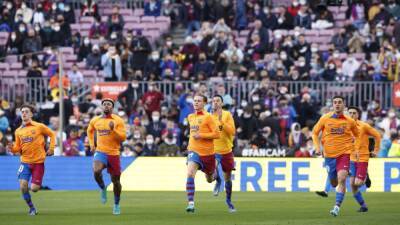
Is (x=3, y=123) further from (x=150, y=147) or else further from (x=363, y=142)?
(x=363, y=142)

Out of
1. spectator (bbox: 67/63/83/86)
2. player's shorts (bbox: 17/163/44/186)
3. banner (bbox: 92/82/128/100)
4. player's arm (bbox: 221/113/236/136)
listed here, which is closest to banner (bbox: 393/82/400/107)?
banner (bbox: 92/82/128/100)

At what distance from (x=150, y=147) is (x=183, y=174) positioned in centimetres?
326

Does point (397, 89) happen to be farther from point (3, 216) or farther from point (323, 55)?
point (3, 216)

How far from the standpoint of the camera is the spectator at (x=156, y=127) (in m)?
37.5

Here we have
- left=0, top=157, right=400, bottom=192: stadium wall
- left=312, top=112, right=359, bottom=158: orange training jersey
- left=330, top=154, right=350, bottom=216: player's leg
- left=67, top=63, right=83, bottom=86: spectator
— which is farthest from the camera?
left=67, top=63, right=83, bottom=86: spectator

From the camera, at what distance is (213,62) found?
40.2 meters

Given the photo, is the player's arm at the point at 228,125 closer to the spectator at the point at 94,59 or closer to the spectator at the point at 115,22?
the spectator at the point at 94,59

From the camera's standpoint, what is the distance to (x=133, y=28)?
4322 centimetres

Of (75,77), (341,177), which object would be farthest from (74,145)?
(341,177)

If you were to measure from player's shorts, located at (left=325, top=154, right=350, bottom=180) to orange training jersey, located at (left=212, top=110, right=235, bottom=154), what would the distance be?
2.72m

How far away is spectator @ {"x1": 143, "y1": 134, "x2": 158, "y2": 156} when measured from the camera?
3700 cm

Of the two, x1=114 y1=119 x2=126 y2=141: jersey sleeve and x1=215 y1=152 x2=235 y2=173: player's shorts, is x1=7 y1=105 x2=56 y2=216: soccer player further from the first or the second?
x1=215 y1=152 x2=235 y2=173: player's shorts

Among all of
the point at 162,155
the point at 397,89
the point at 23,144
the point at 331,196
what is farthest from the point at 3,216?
the point at 397,89

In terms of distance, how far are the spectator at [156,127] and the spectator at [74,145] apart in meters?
2.12
